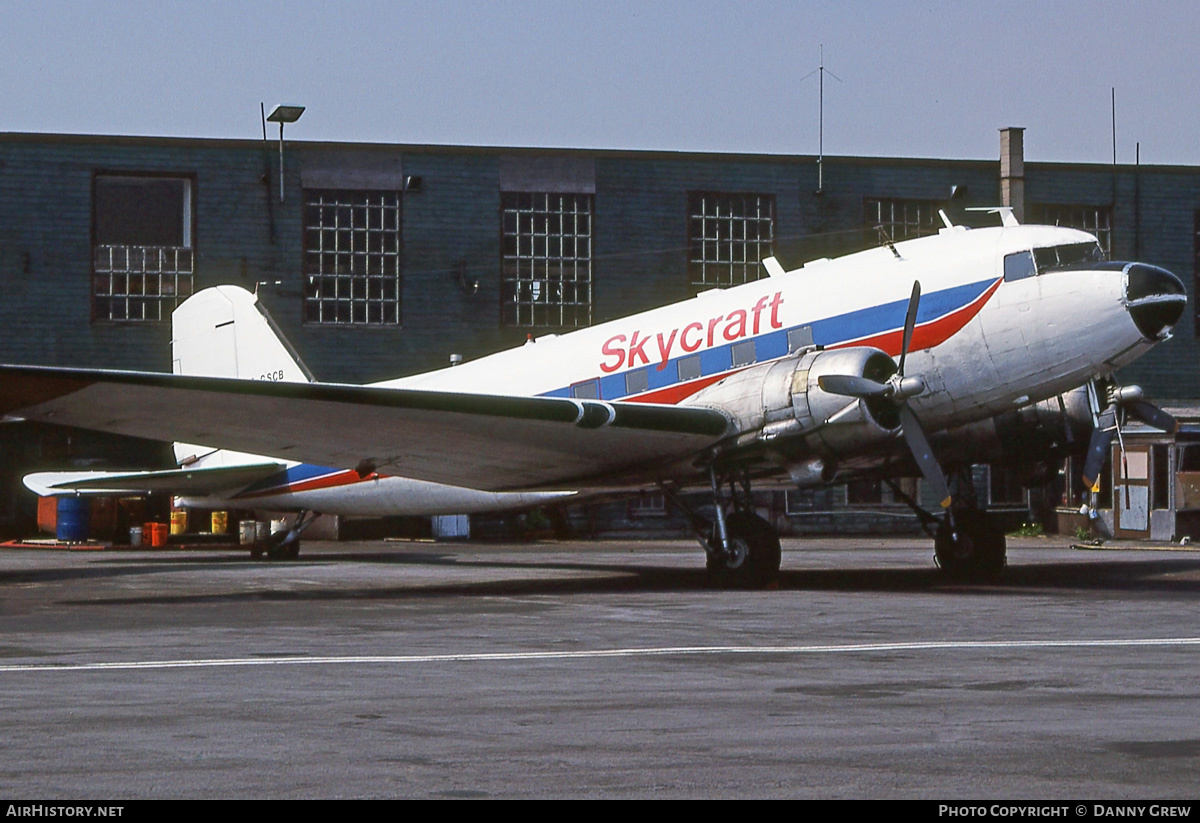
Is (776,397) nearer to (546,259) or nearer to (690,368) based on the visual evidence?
(690,368)

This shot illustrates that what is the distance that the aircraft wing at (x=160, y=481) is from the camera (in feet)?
83.4

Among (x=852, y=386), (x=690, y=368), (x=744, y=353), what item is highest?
(x=744, y=353)

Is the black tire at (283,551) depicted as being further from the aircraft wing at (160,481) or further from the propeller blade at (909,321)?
the propeller blade at (909,321)

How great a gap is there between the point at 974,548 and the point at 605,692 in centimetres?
1405

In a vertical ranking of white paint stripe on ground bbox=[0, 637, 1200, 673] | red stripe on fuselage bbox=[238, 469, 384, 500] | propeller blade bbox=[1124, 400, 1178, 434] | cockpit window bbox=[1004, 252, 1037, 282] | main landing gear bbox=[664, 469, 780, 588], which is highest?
cockpit window bbox=[1004, 252, 1037, 282]

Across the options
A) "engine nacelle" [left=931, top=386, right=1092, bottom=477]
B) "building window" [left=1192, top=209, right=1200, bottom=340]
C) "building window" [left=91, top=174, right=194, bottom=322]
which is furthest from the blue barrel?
"building window" [left=1192, top=209, right=1200, bottom=340]

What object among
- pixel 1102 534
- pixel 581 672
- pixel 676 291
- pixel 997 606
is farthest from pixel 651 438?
pixel 676 291

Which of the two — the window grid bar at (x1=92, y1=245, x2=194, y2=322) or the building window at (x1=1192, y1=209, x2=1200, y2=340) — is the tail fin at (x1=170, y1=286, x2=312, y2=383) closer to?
the window grid bar at (x1=92, y1=245, x2=194, y2=322)

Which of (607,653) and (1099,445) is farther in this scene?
(1099,445)

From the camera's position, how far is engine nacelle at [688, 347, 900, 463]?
19172 millimetres

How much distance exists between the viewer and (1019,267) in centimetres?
1981

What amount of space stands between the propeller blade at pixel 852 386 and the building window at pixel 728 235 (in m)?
27.7

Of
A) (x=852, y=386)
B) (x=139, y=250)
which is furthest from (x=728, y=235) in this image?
(x=852, y=386)

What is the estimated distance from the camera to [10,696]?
9.85m
